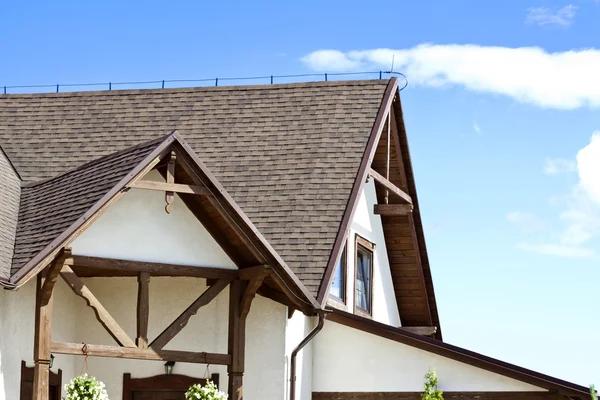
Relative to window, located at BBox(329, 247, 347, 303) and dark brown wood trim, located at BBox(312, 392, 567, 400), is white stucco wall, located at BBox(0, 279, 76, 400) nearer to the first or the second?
dark brown wood trim, located at BBox(312, 392, 567, 400)

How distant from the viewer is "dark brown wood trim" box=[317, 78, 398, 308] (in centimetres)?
1658

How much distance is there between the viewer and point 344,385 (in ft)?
57.8

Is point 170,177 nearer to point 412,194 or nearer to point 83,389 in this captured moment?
point 83,389

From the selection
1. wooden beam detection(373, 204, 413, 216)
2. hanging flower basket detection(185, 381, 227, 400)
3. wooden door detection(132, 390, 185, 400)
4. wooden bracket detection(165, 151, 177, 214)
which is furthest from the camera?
wooden beam detection(373, 204, 413, 216)

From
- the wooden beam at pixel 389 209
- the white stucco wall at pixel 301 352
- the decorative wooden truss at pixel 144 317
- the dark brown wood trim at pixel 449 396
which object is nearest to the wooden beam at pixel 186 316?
the decorative wooden truss at pixel 144 317

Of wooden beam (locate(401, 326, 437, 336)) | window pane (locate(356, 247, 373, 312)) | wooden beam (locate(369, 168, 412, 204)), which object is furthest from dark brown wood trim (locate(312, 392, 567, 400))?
wooden beam (locate(401, 326, 437, 336))

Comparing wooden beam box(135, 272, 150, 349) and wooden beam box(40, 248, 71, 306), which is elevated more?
wooden beam box(40, 248, 71, 306)

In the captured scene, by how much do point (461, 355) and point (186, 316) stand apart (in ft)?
13.7

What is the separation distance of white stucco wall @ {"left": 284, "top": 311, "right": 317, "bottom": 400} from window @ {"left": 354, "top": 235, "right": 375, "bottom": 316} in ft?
8.99

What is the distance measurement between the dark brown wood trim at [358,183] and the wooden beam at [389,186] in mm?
473

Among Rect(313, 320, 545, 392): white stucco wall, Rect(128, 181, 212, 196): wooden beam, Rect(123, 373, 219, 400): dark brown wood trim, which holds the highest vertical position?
Rect(128, 181, 212, 196): wooden beam

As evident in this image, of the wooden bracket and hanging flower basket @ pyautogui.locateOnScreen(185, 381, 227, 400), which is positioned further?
hanging flower basket @ pyautogui.locateOnScreen(185, 381, 227, 400)

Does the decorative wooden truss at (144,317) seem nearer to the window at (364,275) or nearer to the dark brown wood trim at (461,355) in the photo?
the dark brown wood trim at (461,355)

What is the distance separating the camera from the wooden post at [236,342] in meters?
16.0
